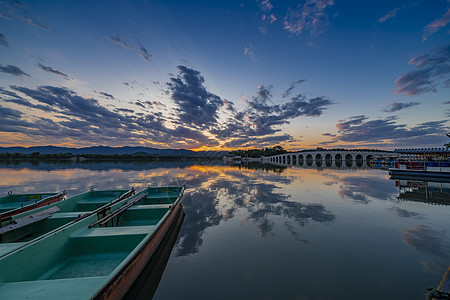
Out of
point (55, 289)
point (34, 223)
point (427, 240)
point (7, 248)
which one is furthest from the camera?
point (427, 240)

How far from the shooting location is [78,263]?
608 cm

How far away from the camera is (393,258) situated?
699cm

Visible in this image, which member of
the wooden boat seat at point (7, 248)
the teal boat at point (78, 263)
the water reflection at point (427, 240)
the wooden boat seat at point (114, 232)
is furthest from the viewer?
the water reflection at point (427, 240)

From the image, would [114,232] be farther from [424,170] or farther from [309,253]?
[424,170]

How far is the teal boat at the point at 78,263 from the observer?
12.0 ft

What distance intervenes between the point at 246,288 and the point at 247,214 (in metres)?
6.92

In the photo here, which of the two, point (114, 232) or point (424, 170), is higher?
point (424, 170)

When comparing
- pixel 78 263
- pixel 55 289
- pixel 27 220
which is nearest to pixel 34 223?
pixel 27 220

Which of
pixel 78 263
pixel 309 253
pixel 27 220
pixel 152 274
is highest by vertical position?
pixel 27 220

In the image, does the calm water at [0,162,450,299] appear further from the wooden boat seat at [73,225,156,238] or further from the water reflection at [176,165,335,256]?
the wooden boat seat at [73,225,156,238]

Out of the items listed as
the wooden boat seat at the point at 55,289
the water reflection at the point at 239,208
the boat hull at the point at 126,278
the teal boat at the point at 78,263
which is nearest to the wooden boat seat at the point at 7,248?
the teal boat at the point at 78,263

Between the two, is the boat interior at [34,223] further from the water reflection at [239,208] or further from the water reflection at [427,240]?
the water reflection at [427,240]

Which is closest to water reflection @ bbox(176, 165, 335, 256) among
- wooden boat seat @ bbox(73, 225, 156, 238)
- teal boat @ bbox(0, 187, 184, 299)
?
wooden boat seat @ bbox(73, 225, 156, 238)

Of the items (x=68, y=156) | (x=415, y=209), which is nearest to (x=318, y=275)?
(x=415, y=209)
